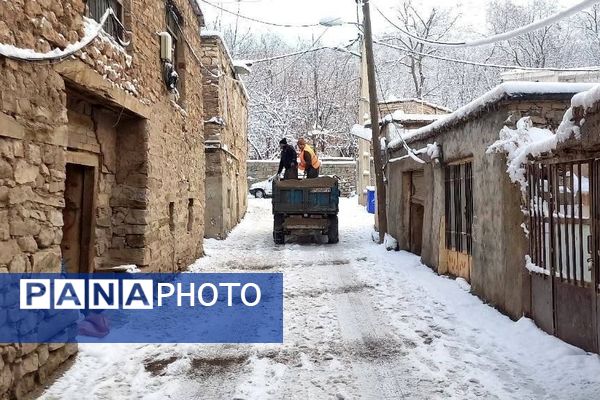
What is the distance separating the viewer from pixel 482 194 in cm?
643

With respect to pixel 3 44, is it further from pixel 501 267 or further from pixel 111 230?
pixel 501 267

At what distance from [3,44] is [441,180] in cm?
668

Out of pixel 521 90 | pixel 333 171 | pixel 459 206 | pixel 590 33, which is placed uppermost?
pixel 590 33

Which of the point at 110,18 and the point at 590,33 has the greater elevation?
the point at 590,33

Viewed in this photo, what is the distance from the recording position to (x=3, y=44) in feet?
10.9

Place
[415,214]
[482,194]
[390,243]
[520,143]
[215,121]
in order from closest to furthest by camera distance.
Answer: [520,143] < [482,194] < [415,214] < [390,243] < [215,121]

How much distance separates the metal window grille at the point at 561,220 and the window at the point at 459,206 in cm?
210

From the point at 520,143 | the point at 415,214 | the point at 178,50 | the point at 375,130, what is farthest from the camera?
the point at 375,130

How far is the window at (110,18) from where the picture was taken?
5.36m

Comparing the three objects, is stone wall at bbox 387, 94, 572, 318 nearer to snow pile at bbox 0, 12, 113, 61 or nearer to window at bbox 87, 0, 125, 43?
snow pile at bbox 0, 12, 113, 61

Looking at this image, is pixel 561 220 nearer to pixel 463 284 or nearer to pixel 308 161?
pixel 463 284

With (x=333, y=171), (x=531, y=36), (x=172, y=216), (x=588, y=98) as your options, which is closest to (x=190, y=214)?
(x=172, y=216)

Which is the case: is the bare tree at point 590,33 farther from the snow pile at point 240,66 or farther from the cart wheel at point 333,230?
the cart wheel at point 333,230

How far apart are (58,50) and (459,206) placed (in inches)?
236
